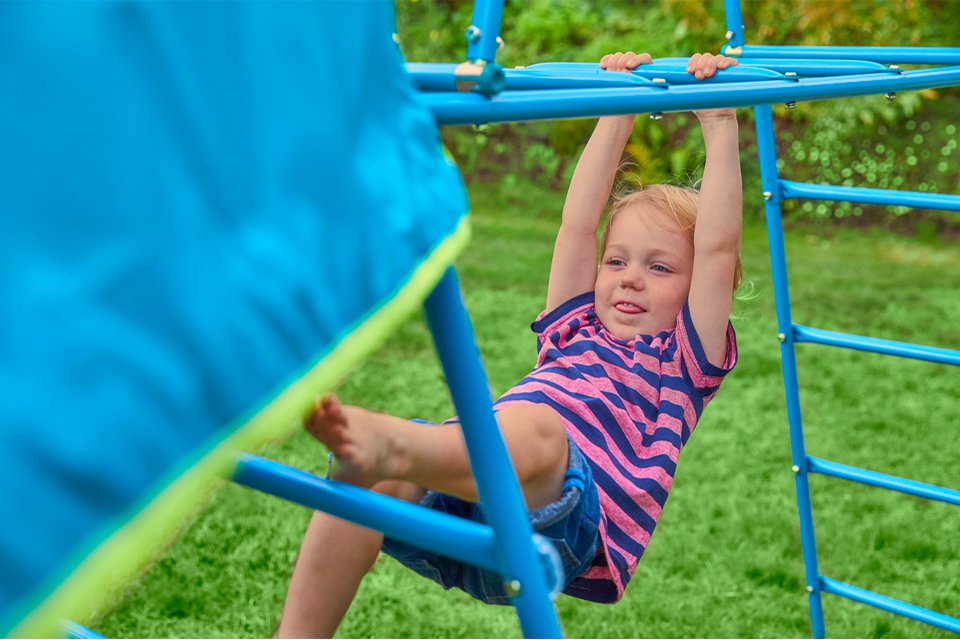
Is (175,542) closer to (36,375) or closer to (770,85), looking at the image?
(770,85)

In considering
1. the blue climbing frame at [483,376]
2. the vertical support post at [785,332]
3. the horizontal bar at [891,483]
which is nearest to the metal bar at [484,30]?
the blue climbing frame at [483,376]

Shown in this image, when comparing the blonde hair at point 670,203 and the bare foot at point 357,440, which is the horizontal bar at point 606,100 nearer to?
the bare foot at point 357,440

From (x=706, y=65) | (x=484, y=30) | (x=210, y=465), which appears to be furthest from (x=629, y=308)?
(x=210, y=465)

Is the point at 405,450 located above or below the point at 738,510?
below

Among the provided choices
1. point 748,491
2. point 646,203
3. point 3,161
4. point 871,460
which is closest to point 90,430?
point 3,161

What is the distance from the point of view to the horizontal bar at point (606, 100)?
37.1 inches

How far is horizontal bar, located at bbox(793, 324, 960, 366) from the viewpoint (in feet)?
7.91

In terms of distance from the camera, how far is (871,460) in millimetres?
3703

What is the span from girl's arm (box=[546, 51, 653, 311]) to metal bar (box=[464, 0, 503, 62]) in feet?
3.57

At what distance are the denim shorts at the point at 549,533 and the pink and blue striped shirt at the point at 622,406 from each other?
0.30 feet

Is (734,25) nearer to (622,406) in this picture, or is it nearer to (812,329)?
(812,329)

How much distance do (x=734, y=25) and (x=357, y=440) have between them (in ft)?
5.59

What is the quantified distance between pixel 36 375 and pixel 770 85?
104 cm

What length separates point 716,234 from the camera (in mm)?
1898
